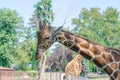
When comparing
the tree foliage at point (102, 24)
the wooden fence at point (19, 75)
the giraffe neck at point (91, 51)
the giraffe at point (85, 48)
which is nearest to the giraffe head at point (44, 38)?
the giraffe at point (85, 48)

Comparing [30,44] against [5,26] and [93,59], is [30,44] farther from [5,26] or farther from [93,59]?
[93,59]

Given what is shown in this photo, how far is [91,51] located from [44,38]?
2.99 ft

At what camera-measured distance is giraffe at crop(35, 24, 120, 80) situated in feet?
21.5

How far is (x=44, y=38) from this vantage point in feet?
21.4

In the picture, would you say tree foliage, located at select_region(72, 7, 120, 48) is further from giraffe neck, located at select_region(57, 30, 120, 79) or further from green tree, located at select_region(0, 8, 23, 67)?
giraffe neck, located at select_region(57, 30, 120, 79)

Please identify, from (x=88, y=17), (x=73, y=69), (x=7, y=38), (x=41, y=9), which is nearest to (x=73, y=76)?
(x=73, y=69)

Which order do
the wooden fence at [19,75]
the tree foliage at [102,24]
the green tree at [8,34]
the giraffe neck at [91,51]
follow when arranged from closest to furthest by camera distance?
the giraffe neck at [91,51]
the wooden fence at [19,75]
the green tree at [8,34]
the tree foliage at [102,24]

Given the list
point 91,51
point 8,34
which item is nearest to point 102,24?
point 8,34

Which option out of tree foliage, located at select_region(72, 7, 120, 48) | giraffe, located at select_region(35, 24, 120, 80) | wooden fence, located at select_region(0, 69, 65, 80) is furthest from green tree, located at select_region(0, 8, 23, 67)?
giraffe, located at select_region(35, 24, 120, 80)

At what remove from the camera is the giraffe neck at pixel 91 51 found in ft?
21.9

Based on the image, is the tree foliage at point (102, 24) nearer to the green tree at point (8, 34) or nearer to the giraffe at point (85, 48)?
the green tree at point (8, 34)

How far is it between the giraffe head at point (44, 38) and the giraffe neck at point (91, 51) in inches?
5.2

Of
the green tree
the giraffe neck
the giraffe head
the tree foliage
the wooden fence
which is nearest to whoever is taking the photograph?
the giraffe head

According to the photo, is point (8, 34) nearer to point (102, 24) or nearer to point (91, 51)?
point (102, 24)
